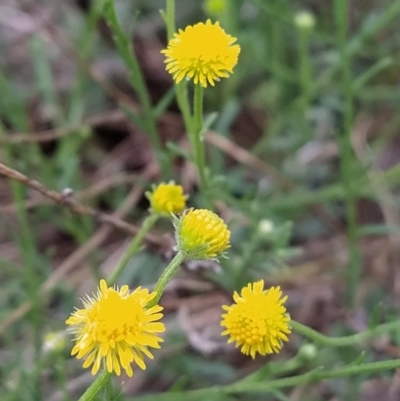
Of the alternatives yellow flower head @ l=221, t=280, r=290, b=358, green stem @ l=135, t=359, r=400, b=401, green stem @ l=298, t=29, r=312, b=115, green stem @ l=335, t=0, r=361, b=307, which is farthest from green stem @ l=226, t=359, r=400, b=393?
green stem @ l=298, t=29, r=312, b=115

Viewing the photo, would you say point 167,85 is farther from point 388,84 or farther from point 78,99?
point 388,84

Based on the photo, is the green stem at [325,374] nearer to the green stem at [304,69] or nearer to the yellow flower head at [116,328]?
the yellow flower head at [116,328]

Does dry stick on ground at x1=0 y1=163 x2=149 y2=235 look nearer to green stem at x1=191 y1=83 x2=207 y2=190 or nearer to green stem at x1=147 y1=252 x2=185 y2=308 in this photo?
green stem at x1=191 y1=83 x2=207 y2=190

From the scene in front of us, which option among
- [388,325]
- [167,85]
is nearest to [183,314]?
[388,325]

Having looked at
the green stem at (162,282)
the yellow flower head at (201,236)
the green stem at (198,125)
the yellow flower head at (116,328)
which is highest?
the green stem at (198,125)

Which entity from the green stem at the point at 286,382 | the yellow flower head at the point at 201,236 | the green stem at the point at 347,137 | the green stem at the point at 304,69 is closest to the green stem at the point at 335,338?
the green stem at the point at 286,382

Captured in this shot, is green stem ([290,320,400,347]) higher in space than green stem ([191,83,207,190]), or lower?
lower

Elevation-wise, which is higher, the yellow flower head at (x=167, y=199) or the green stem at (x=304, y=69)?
the green stem at (x=304, y=69)
